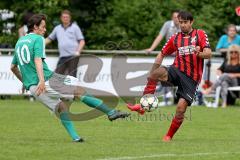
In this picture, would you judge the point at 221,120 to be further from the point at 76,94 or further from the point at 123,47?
the point at 123,47

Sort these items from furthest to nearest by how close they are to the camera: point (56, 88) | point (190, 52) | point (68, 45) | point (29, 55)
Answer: point (68, 45) < point (190, 52) < point (56, 88) < point (29, 55)

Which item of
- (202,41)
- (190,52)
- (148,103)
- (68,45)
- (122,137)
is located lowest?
(122,137)

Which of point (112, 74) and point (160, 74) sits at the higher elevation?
point (160, 74)

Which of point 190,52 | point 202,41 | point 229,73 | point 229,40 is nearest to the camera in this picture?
point 202,41

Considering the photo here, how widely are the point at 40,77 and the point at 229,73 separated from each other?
8.71 meters

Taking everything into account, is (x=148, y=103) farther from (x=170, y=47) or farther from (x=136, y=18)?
(x=136, y=18)

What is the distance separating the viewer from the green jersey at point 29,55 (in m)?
11.8

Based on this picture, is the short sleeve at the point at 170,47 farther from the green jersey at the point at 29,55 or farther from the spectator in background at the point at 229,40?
the spectator in background at the point at 229,40

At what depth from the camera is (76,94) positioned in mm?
12336

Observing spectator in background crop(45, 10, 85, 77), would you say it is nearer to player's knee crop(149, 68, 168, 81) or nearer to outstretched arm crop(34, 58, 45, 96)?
player's knee crop(149, 68, 168, 81)

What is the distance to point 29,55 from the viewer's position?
11859 mm

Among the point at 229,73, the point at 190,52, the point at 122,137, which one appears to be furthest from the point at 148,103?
the point at 229,73

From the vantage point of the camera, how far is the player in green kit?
1174 cm

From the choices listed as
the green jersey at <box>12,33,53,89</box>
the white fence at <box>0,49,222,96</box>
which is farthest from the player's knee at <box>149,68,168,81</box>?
the white fence at <box>0,49,222,96</box>
